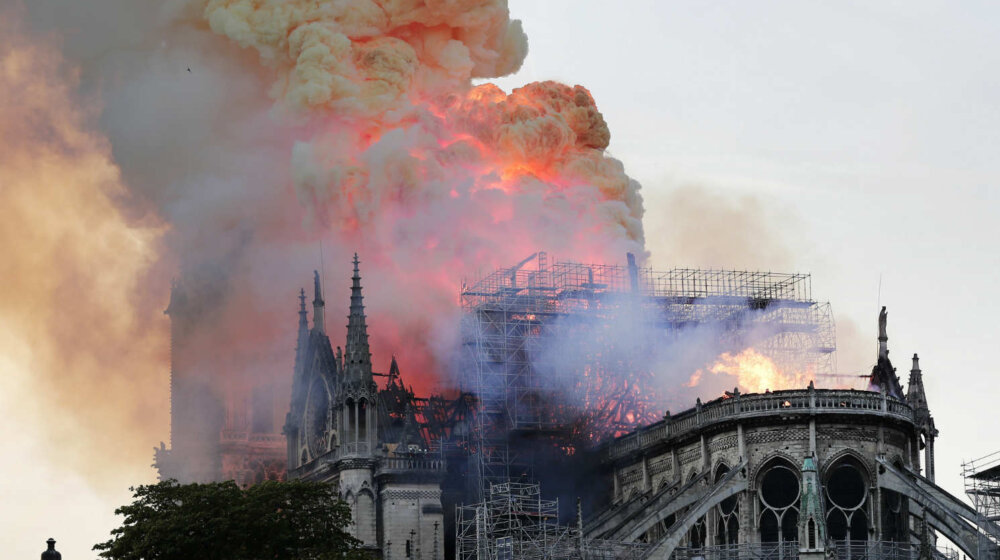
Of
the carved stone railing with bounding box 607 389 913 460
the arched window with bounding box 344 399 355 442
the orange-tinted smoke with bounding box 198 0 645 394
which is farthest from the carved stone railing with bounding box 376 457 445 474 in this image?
the carved stone railing with bounding box 607 389 913 460

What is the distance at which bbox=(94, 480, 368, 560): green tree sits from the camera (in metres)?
90.8

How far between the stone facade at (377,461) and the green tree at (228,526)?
1472 cm

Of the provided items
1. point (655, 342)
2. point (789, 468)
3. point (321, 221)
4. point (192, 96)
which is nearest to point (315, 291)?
point (321, 221)

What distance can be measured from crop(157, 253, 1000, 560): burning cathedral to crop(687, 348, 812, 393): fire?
1361 mm

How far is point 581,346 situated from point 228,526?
28259 millimetres

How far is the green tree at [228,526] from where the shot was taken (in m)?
90.8

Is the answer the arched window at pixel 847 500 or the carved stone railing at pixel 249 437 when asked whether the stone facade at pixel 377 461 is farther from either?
the arched window at pixel 847 500

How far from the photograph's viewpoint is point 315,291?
128250 mm

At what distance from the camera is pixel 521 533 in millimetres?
102500

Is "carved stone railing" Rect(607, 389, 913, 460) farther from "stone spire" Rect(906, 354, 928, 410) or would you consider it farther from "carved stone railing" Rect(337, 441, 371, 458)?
"carved stone railing" Rect(337, 441, 371, 458)

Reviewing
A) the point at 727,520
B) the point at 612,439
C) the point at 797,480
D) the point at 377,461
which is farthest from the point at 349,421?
the point at 797,480

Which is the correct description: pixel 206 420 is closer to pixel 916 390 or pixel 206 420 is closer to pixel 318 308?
pixel 318 308

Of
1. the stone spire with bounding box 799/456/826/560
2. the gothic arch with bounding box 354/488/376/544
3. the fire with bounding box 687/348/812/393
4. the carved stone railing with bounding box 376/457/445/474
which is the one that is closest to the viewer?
the stone spire with bounding box 799/456/826/560

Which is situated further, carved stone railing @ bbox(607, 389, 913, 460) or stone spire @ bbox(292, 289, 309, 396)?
stone spire @ bbox(292, 289, 309, 396)
